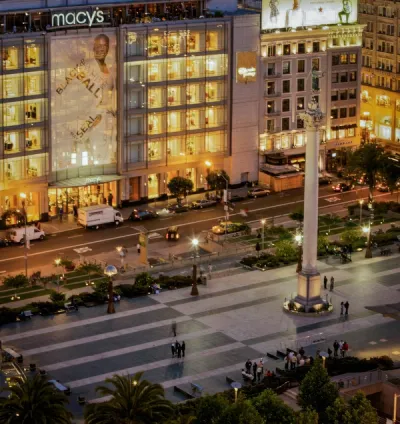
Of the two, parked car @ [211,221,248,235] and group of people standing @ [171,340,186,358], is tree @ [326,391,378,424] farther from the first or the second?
parked car @ [211,221,248,235]

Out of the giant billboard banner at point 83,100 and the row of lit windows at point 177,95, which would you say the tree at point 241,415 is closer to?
the giant billboard banner at point 83,100

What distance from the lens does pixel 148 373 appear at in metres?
128

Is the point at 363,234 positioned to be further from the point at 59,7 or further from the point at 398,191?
the point at 59,7

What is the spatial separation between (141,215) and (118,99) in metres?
15.0

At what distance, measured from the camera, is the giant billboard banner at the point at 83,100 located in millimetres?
177500

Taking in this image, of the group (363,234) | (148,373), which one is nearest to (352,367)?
(148,373)

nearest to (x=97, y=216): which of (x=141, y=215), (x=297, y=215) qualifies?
(x=141, y=215)

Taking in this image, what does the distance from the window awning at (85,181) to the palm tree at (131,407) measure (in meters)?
75.5

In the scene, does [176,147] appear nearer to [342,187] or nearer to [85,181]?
[85,181]

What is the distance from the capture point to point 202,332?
139 meters

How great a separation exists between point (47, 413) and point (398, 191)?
Answer: 3918 inches

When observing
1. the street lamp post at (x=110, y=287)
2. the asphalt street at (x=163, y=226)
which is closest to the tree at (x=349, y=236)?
the asphalt street at (x=163, y=226)

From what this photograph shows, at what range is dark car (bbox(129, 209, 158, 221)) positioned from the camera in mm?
180625

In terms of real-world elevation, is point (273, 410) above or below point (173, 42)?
below
